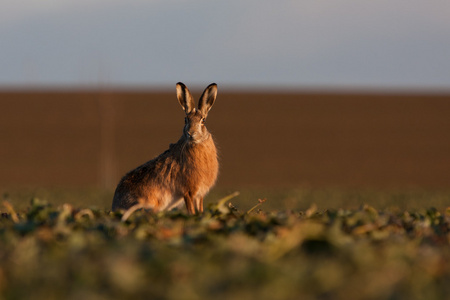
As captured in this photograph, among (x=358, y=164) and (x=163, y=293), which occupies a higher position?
(x=163, y=293)

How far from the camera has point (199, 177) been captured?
10406 mm

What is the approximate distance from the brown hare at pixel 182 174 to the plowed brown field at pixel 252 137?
4552 centimetres

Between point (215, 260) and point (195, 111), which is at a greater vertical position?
point (195, 111)

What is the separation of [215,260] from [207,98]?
7244 mm

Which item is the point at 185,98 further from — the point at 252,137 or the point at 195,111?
the point at 252,137

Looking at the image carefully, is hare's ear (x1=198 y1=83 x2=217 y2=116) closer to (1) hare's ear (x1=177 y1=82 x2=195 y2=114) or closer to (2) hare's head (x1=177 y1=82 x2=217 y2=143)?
(2) hare's head (x1=177 y1=82 x2=217 y2=143)

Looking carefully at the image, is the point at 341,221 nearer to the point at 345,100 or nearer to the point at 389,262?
the point at 389,262

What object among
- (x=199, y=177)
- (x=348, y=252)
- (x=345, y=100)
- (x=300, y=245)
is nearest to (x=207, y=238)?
(x=300, y=245)

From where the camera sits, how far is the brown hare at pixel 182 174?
10195 millimetres

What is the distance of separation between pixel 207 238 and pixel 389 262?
111 cm

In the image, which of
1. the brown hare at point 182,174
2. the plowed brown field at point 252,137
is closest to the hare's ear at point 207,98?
the brown hare at point 182,174

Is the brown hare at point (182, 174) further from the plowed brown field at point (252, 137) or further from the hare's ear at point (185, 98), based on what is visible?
the plowed brown field at point (252, 137)

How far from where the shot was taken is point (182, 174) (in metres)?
10.3

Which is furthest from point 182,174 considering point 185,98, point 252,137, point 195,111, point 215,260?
point 252,137
